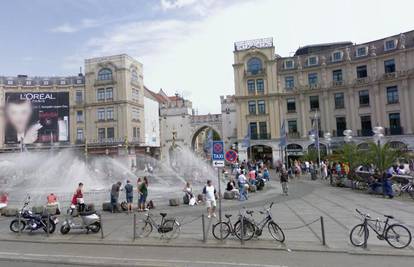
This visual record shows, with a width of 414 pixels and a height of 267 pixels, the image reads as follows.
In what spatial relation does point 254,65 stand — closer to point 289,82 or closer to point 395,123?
point 289,82

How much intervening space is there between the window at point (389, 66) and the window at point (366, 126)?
283 inches

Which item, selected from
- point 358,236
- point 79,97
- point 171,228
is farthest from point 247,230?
point 79,97

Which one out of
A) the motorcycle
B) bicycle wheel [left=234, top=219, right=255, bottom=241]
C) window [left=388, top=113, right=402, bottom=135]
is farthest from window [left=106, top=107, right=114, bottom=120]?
bicycle wheel [left=234, top=219, right=255, bottom=241]

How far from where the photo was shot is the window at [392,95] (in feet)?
162

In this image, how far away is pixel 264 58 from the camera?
57375 millimetres

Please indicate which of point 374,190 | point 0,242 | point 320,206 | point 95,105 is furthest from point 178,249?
A: point 95,105

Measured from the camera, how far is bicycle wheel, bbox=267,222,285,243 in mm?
12011

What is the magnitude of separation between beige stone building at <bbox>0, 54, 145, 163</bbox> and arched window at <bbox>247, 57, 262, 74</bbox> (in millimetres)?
21799

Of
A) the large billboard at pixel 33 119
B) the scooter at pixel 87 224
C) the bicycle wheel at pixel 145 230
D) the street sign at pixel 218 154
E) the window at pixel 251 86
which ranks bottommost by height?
the bicycle wheel at pixel 145 230

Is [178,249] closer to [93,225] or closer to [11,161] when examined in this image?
[93,225]

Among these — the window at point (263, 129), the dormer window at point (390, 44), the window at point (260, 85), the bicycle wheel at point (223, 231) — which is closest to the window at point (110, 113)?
the window at point (260, 85)

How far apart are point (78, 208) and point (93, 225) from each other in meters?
4.07

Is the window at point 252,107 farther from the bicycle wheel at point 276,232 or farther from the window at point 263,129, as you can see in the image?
the bicycle wheel at point 276,232

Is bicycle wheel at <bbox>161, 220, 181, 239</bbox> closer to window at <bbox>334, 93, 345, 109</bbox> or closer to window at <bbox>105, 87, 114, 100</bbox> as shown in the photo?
window at <bbox>334, 93, 345, 109</bbox>
